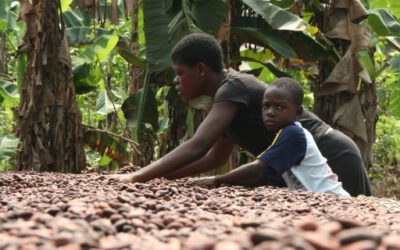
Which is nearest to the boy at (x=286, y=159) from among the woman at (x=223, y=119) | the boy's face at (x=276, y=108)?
the boy's face at (x=276, y=108)

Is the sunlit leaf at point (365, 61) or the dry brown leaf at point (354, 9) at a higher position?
the dry brown leaf at point (354, 9)

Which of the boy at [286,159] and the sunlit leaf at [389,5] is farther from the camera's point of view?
the sunlit leaf at [389,5]

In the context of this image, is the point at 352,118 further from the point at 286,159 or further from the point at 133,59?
the point at 286,159

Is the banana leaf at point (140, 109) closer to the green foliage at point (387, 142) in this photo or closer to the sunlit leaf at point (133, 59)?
the sunlit leaf at point (133, 59)

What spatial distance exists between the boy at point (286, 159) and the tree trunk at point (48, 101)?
2346 millimetres

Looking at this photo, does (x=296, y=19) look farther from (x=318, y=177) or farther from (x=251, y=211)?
(x=251, y=211)

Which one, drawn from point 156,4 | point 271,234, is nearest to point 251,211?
point 271,234

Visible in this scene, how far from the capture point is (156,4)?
5.19 meters

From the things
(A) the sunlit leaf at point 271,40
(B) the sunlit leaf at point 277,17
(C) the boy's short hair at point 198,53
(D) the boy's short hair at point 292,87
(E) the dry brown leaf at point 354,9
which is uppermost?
(E) the dry brown leaf at point 354,9

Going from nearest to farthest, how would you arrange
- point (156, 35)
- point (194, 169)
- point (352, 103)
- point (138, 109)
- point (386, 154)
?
point (194, 169) → point (156, 35) → point (138, 109) → point (352, 103) → point (386, 154)

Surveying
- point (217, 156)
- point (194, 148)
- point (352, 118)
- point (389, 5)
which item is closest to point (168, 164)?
point (194, 148)

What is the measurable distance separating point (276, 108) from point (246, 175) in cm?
37

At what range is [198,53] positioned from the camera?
3.30 m

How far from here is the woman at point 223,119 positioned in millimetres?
3018
